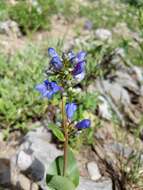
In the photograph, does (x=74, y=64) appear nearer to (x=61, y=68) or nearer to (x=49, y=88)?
(x=61, y=68)

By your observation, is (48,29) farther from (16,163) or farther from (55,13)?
(16,163)

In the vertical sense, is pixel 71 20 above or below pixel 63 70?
above

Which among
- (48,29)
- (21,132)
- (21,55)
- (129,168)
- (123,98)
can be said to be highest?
(48,29)

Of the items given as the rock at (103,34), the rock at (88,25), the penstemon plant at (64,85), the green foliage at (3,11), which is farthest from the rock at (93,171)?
the rock at (88,25)

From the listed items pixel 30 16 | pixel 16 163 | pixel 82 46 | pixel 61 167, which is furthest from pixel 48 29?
pixel 61 167

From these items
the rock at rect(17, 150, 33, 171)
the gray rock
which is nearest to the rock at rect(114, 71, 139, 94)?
the gray rock

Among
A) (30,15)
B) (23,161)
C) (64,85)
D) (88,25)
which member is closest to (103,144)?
(23,161)
